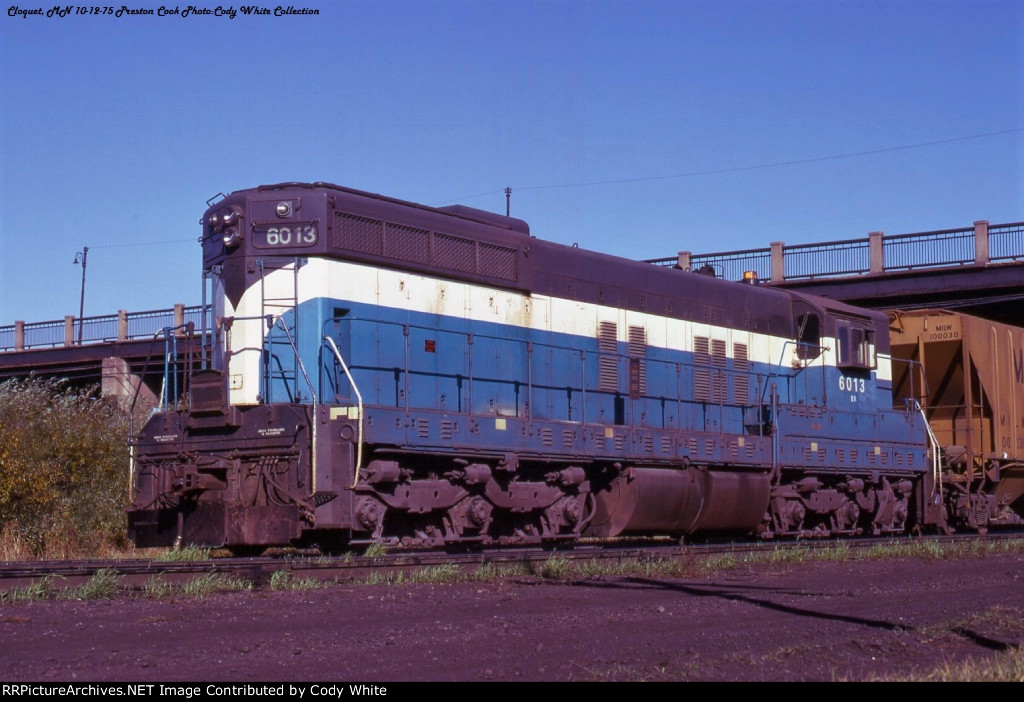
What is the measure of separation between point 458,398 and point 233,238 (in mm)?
3015

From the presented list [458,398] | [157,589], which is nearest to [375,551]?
[458,398]

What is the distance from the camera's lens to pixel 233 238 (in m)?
12.3

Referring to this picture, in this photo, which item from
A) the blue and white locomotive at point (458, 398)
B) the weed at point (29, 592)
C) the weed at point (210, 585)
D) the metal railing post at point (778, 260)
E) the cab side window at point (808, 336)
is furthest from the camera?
the metal railing post at point (778, 260)

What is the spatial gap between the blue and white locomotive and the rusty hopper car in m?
3.60

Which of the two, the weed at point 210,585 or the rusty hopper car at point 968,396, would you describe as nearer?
the weed at point 210,585

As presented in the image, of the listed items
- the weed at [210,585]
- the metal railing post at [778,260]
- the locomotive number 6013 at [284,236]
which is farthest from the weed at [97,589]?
the metal railing post at [778,260]

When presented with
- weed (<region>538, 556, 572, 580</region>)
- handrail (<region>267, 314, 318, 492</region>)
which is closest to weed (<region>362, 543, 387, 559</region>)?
handrail (<region>267, 314, 318, 492</region>)

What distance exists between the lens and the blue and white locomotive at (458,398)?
11648mm

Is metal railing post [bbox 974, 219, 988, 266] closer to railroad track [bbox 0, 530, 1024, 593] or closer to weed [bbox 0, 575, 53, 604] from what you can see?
railroad track [bbox 0, 530, 1024, 593]

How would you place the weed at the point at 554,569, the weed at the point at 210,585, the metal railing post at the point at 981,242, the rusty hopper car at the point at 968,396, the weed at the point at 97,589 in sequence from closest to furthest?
the weed at the point at 97,589
the weed at the point at 210,585
the weed at the point at 554,569
the rusty hopper car at the point at 968,396
the metal railing post at the point at 981,242

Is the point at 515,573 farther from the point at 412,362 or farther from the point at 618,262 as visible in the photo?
the point at 618,262

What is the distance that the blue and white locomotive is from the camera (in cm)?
1165

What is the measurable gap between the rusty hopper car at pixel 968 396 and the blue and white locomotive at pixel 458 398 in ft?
11.8

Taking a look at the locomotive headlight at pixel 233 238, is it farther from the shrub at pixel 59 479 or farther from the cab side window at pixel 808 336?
the cab side window at pixel 808 336
